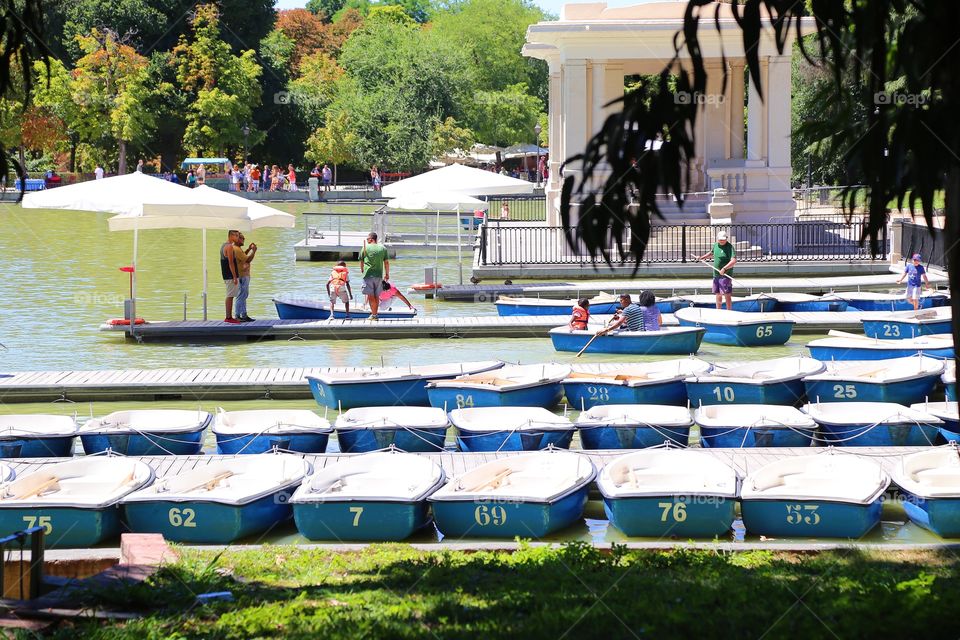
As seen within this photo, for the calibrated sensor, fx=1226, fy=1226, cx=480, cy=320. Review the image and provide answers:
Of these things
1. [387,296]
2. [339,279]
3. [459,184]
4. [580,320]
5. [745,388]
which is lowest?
[745,388]

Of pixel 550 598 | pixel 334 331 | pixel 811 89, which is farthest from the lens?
pixel 811 89

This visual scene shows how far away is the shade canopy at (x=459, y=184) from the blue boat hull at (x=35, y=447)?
15843 millimetres

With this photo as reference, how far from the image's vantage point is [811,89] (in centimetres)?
4903

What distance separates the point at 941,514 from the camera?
39.0 ft

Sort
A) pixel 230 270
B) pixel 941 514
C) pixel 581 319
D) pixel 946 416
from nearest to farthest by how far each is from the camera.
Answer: pixel 941 514 → pixel 946 416 → pixel 581 319 → pixel 230 270

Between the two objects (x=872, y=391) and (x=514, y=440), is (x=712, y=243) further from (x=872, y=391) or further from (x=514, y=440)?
(x=514, y=440)

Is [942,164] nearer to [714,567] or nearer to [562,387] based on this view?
[714,567]

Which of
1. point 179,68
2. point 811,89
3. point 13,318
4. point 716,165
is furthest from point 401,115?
point 13,318

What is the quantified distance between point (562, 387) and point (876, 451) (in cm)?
509

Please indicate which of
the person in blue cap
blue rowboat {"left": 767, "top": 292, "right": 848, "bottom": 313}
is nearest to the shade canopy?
blue rowboat {"left": 767, "top": 292, "right": 848, "bottom": 313}

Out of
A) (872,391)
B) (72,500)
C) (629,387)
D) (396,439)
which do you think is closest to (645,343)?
(629,387)

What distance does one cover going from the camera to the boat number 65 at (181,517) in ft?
38.5

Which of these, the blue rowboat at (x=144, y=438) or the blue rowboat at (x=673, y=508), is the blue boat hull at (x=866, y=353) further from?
the blue rowboat at (x=144, y=438)

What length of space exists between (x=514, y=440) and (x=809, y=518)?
4.04 m
